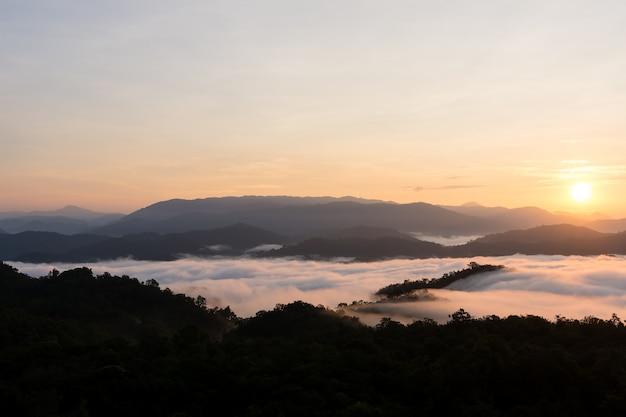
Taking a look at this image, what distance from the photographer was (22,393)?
99.8 ft

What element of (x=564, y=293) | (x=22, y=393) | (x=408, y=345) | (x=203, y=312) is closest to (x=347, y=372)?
(x=408, y=345)

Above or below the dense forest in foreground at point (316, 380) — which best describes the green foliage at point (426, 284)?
below

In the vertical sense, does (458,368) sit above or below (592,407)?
above

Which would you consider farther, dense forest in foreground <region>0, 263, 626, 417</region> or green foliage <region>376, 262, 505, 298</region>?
green foliage <region>376, 262, 505, 298</region>

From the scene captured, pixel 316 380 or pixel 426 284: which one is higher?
pixel 316 380

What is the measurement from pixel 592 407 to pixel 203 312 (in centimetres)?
8463

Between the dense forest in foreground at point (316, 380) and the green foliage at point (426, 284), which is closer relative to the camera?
the dense forest in foreground at point (316, 380)

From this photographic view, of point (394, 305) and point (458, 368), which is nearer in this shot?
point (458, 368)

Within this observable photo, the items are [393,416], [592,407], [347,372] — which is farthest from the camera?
[347,372]

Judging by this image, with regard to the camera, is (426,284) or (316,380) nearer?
(316,380)

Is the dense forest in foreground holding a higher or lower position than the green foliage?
higher

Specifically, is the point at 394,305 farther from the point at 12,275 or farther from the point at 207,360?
the point at 207,360

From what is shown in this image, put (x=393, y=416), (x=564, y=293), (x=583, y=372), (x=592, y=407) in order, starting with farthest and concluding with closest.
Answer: (x=564, y=293)
(x=583, y=372)
(x=592, y=407)
(x=393, y=416)

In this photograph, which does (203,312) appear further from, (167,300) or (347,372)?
(347,372)
